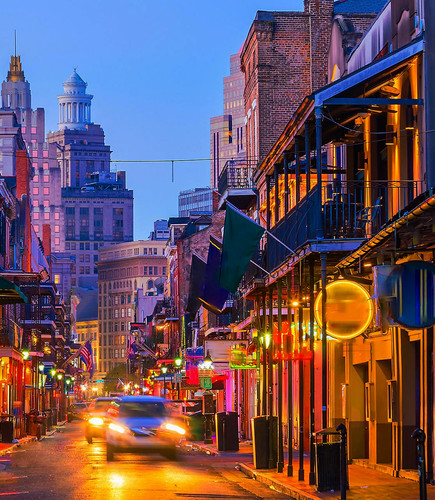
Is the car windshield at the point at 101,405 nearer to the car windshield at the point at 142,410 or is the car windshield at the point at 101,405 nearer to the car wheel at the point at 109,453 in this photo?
the car windshield at the point at 142,410

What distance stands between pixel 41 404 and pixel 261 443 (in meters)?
63.0

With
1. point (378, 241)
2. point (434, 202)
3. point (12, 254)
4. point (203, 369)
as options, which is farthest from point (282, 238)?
point (12, 254)

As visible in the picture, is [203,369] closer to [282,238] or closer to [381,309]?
[282,238]

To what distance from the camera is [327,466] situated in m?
18.3

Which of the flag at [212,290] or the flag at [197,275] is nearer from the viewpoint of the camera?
the flag at [212,290]

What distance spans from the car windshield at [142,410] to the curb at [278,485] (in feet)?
11.1

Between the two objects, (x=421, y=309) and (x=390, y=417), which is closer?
(x=421, y=309)

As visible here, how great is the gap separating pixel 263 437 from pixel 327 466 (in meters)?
5.82

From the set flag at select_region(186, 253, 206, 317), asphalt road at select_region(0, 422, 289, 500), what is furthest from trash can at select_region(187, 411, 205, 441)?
flag at select_region(186, 253, 206, 317)

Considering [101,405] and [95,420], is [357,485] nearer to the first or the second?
[95,420]

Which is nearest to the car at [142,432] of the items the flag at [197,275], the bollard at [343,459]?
the bollard at [343,459]

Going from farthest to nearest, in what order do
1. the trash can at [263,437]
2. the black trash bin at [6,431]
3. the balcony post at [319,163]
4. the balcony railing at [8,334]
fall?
1. the balcony railing at [8,334]
2. the black trash bin at [6,431]
3. the trash can at [263,437]
4. the balcony post at [319,163]

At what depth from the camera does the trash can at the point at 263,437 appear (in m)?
24.0

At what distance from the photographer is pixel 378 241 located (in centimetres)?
1611
